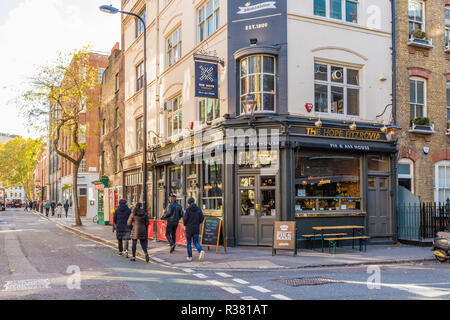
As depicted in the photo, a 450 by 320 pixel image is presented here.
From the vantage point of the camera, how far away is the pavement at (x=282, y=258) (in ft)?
39.4

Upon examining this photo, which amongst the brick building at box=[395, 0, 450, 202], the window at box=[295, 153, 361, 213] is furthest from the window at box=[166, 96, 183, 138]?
the brick building at box=[395, 0, 450, 202]

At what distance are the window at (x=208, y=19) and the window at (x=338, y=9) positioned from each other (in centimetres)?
397

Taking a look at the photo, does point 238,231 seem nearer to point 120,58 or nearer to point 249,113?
point 249,113

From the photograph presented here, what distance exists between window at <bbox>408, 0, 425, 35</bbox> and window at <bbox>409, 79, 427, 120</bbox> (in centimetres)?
212

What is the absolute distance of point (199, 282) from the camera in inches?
378

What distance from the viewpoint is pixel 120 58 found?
1211 inches

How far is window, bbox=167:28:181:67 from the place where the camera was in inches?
846

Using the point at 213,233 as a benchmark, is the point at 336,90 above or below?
above

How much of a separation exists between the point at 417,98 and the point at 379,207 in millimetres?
5090

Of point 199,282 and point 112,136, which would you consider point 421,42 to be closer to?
point 199,282

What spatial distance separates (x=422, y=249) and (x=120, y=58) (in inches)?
913

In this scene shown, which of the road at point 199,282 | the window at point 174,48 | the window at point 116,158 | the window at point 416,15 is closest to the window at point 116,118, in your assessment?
the window at point 116,158

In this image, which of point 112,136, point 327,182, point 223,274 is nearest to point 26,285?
point 223,274
